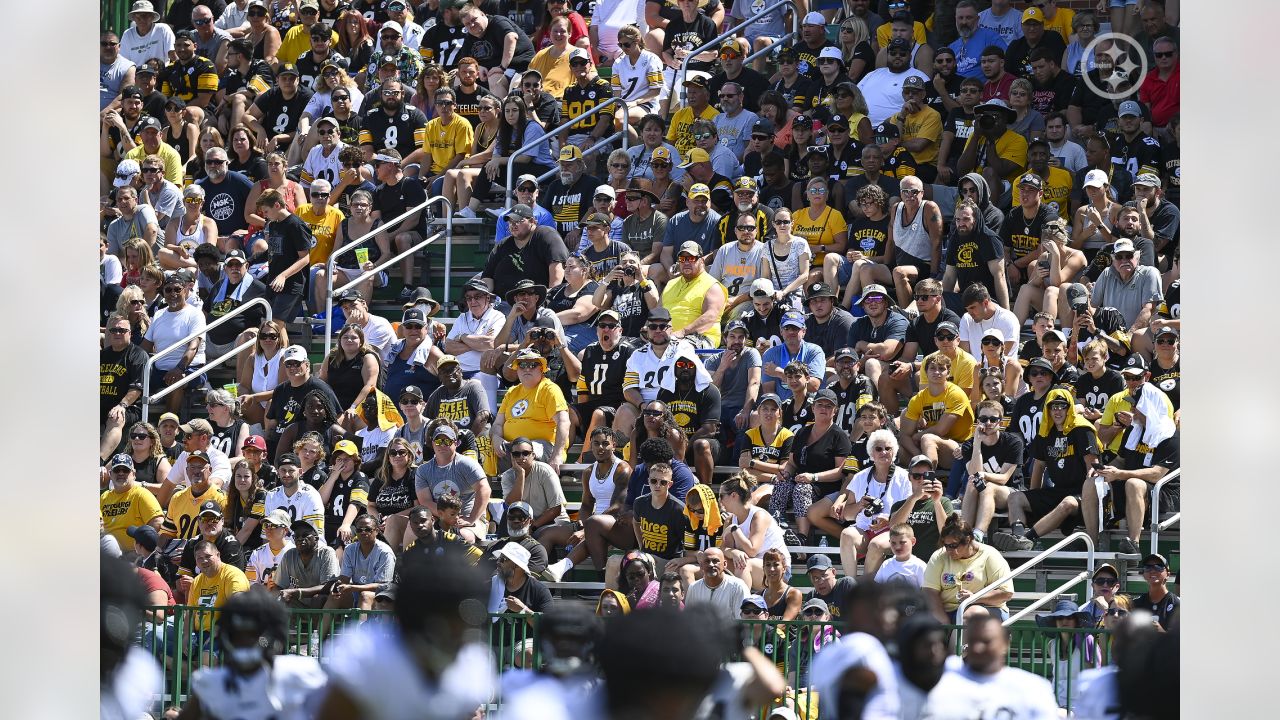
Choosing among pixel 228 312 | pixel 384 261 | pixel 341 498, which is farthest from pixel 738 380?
pixel 228 312

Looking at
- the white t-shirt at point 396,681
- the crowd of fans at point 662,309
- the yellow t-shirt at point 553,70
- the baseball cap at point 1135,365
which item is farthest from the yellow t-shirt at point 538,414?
the white t-shirt at point 396,681

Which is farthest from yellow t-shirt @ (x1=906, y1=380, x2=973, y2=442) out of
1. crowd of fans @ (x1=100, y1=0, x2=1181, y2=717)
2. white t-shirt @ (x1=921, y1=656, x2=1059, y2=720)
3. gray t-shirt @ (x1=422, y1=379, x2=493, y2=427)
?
white t-shirt @ (x1=921, y1=656, x2=1059, y2=720)

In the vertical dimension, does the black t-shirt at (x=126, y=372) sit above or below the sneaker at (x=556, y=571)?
above

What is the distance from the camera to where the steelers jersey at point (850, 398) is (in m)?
10.1

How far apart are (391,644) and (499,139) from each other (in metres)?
9.87

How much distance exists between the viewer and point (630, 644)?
3859mm

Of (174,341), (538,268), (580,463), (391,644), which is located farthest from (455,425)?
(391,644)

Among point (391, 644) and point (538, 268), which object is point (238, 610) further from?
point (538, 268)

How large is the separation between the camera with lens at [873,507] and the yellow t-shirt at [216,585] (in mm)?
3257

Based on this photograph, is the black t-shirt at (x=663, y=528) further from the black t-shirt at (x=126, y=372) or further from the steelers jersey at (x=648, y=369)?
the black t-shirt at (x=126, y=372)

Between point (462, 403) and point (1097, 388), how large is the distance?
145 inches

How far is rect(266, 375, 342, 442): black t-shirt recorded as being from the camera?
11.3m

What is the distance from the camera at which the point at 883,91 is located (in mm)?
13016
